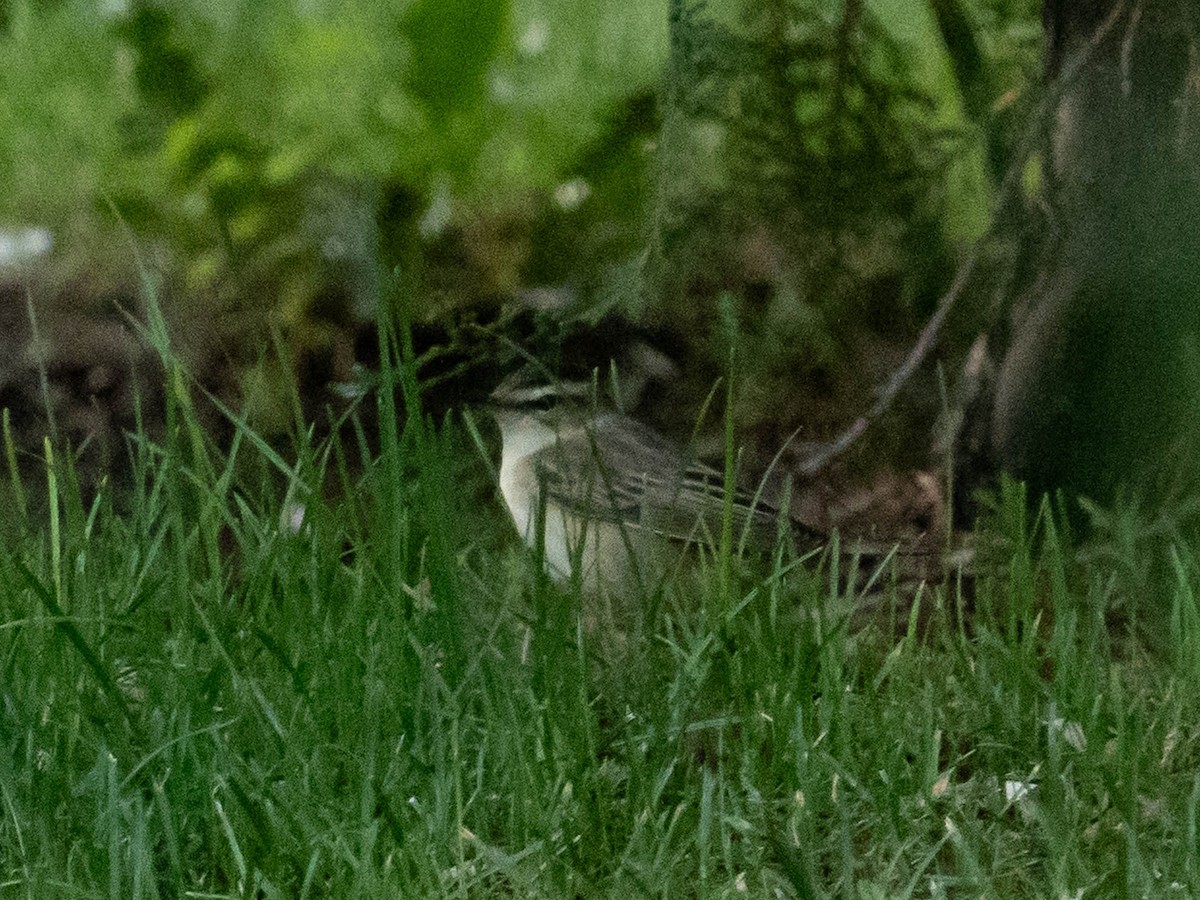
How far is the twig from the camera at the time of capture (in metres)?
3.75

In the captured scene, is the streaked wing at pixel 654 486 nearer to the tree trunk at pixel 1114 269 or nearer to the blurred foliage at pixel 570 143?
the blurred foliage at pixel 570 143

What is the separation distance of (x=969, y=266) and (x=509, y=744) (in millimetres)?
2129

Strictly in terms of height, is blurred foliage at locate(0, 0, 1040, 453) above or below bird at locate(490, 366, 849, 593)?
above

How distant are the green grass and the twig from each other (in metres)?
1.27

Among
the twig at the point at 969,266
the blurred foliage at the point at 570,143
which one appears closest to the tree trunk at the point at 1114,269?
the twig at the point at 969,266

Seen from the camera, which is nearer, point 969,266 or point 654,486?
point 654,486

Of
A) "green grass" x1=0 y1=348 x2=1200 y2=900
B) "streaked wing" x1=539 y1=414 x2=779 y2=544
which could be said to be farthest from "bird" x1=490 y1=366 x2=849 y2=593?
"green grass" x1=0 y1=348 x2=1200 y2=900

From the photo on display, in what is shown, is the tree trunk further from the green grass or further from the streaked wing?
the green grass

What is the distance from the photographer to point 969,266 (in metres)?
3.96

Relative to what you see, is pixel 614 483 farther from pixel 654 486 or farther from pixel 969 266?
pixel 969 266

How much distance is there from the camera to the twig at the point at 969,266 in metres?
3.75

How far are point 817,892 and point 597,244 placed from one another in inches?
90.0

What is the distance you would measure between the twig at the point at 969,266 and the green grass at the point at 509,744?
1.27 metres

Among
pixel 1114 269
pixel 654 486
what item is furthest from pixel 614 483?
pixel 1114 269
